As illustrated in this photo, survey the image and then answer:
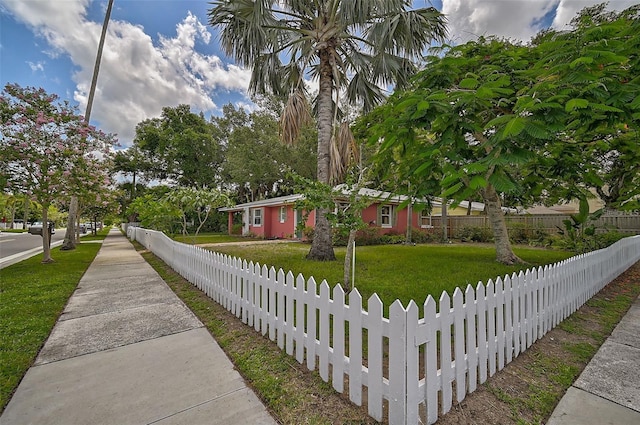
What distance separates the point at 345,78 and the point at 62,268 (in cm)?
1043

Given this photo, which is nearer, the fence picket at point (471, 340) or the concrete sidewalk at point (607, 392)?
the concrete sidewalk at point (607, 392)

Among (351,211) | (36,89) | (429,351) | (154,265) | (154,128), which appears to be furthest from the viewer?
(154,128)

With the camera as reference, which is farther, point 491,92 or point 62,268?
point 62,268

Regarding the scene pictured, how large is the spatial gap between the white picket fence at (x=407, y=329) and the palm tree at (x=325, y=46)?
160 inches

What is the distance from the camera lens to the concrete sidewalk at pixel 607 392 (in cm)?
199

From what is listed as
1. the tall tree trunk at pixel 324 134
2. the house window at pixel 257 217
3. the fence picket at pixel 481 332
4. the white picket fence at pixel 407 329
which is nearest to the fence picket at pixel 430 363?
the white picket fence at pixel 407 329

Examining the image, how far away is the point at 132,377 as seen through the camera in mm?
2539

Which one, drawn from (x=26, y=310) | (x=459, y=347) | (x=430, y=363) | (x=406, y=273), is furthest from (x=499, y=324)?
(x=26, y=310)

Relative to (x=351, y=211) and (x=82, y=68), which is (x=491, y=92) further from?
(x=82, y=68)

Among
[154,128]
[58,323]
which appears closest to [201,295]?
[58,323]

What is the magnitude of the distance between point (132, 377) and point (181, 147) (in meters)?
29.9

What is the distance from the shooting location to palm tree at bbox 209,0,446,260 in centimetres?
741

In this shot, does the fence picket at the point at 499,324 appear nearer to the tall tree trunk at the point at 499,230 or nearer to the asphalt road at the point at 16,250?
the tall tree trunk at the point at 499,230

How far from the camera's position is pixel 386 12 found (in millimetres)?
7312
